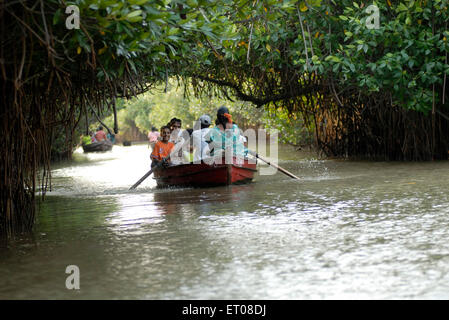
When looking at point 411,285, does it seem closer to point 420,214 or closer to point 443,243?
point 443,243

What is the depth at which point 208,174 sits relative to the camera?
11562 mm

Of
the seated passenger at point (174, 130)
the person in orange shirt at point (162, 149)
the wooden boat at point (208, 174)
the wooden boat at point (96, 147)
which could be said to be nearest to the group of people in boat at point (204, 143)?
the person in orange shirt at point (162, 149)

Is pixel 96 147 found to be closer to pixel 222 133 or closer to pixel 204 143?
pixel 204 143

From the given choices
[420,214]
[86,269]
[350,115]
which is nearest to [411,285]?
[86,269]

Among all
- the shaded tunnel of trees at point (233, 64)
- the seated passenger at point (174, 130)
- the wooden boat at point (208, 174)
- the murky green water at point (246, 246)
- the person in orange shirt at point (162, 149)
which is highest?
the shaded tunnel of trees at point (233, 64)

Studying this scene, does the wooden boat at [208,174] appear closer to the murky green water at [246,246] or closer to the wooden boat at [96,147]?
the murky green water at [246,246]

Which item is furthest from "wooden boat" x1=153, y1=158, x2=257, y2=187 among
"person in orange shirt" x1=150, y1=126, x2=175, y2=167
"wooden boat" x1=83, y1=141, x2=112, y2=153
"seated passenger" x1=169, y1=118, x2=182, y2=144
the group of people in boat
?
"wooden boat" x1=83, y1=141, x2=112, y2=153

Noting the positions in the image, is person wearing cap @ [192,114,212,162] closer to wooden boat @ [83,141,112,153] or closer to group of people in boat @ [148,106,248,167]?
group of people in boat @ [148,106,248,167]

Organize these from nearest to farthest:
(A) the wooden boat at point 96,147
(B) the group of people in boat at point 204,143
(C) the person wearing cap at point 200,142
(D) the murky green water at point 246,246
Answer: (D) the murky green water at point 246,246 < (B) the group of people in boat at point 204,143 < (C) the person wearing cap at point 200,142 < (A) the wooden boat at point 96,147

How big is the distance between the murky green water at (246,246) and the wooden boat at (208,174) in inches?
24.0

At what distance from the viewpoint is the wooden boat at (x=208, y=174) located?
11461mm

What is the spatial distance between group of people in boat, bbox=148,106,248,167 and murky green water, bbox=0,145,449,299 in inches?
43.1

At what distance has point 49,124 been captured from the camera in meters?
7.16

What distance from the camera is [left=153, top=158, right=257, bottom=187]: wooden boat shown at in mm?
11461
